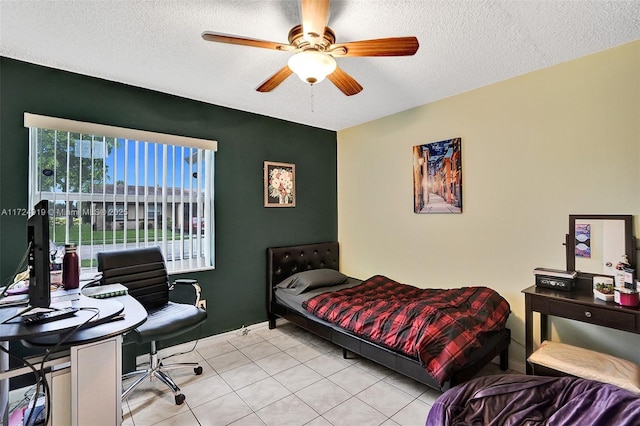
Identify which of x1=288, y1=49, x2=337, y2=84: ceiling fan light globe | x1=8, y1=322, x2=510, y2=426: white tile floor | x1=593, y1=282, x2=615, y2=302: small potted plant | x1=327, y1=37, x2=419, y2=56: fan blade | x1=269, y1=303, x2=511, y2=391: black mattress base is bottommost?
x1=8, y1=322, x2=510, y2=426: white tile floor

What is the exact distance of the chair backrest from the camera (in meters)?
2.40

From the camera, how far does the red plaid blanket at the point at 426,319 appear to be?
1.98 metres

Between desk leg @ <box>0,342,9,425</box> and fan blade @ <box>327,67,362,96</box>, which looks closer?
desk leg @ <box>0,342,9,425</box>

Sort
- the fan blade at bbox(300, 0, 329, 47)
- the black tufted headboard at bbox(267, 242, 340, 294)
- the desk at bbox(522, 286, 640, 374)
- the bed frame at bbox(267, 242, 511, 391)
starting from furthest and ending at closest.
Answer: the black tufted headboard at bbox(267, 242, 340, 294) < the bed frame at bbox(267, 242, 511, 391) < the desk at bbox(522, 286, 640, 374) < the fan blade at bbox(300, 0, 329, 47)

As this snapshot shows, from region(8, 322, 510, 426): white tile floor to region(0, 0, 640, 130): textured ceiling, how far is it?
8.09 ft

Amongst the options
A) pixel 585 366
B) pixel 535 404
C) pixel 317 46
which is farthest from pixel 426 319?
pixel 317 46

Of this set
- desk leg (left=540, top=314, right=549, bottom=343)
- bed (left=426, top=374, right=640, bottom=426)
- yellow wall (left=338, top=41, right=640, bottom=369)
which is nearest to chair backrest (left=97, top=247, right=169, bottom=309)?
bed (left=426, top=374, right=640, bottom=426)

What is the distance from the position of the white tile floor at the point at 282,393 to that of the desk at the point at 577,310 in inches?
25.7

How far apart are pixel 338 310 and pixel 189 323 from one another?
120cm

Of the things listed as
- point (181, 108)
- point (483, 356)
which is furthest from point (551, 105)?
point (181, 108)

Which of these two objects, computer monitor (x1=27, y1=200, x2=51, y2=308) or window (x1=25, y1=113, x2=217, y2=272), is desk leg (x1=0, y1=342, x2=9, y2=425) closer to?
computer monitor (x1=27, y1=200, x2=51, y2=308)

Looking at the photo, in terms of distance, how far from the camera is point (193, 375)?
2535 millimetres

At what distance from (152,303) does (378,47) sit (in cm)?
→ 257

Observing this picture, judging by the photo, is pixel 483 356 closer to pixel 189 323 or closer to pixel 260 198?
pixel 189 323
